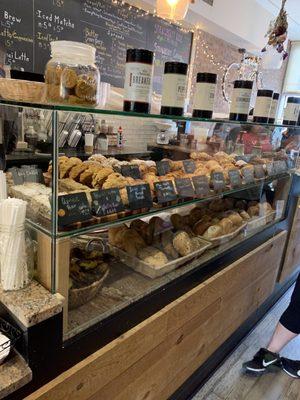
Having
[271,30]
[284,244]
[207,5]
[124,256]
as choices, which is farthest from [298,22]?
[124,256]

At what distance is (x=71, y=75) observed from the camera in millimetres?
888

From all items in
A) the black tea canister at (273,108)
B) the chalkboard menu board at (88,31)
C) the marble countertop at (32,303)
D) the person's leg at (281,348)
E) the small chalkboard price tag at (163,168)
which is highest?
the chalkboard menu board at (88,31)

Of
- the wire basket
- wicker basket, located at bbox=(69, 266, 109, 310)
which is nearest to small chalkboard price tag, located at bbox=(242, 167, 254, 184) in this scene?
wicker basket, located at bbox=(69, 266, 109, 310)

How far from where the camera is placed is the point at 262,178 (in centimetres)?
201

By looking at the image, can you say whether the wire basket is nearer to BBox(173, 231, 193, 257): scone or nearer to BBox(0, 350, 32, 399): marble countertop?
BBox(0, 350, 32, 399): marble countertop

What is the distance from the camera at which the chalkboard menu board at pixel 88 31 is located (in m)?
2.60

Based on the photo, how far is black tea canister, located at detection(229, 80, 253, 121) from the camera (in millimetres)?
1474

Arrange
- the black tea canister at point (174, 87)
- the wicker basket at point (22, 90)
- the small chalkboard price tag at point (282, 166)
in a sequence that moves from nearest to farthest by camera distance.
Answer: the wicker basket at point (22, 90)
the black tea canister at point (174, 87)
the small chalkboard price tag at point (282, 166)

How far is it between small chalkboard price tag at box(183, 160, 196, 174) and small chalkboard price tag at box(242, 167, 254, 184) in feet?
1.10

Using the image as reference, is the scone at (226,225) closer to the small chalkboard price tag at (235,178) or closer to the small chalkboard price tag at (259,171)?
the small chalkboard price tag at (235,178)

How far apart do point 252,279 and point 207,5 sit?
3.09 m

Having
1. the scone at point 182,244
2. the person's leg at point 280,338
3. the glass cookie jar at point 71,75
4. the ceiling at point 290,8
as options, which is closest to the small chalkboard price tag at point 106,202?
the glass cookie jar at point 71,75

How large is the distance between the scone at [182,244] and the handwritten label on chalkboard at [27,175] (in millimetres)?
721

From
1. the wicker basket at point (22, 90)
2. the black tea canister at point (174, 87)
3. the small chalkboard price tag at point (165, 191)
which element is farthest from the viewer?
the small chalkboard price tag at point (165, 191)
